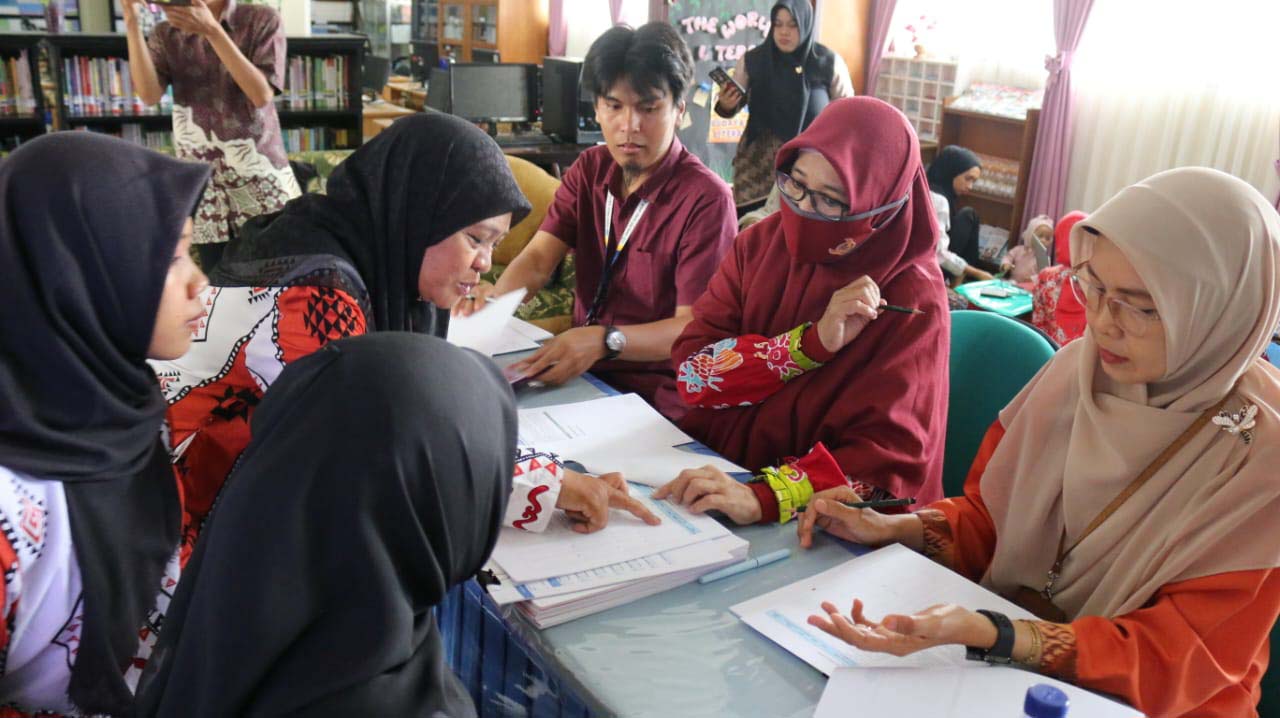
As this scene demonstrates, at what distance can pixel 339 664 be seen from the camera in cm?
79

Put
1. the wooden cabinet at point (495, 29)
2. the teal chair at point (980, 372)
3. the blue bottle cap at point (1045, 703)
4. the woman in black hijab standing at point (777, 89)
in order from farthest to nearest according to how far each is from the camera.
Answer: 1. the wooden cabinet at point (495, 29)
2. the woman in black hijab standing at point (777, 89)
3. the teal chair at point (980, 372)
4. the blue bottle cap at point (1045, 703)

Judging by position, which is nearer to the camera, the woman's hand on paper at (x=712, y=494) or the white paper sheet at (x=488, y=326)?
the woman's hand on paper at (x=712, y=494)

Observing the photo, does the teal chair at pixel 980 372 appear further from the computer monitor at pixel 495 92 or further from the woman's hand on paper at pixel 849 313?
the computer monitor at pixel 495 92

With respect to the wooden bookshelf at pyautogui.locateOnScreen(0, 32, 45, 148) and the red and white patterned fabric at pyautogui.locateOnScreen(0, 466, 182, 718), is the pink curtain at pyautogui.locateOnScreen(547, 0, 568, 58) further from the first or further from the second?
the red and white patterned fabric at pyautogui.locateOnScreen(0, 466, 182, 718)

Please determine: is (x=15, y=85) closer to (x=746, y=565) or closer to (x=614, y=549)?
(x=614, y=549)

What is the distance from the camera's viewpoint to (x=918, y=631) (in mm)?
1055

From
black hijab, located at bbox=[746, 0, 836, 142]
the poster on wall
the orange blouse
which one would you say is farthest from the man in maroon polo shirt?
the poster on wall

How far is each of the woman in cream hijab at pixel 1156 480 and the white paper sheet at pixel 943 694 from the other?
34 mm

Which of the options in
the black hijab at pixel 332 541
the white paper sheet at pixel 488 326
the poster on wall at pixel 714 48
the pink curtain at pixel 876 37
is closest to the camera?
the black hijab at pixel 332 541

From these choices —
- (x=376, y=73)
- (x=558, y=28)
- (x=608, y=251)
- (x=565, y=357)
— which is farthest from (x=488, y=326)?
(x=558, y=28)

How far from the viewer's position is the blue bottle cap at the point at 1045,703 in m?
0.90

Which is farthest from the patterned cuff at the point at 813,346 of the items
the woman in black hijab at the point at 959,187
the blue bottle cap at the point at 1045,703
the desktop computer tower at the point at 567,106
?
the desktop computer tower at the point at 567,106

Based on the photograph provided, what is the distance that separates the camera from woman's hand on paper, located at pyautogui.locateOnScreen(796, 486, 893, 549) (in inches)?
53.4

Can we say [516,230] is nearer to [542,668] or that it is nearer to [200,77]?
[200,77]
